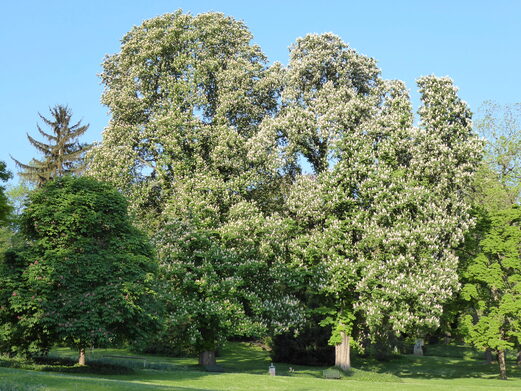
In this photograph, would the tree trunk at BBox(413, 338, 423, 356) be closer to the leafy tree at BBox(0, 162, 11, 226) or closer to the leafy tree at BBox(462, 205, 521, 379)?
the leafy tree at BBox(462, 205, 521, 379)

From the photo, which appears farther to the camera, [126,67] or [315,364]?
[315,364]

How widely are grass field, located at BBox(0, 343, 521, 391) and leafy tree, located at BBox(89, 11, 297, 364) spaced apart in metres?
3.57

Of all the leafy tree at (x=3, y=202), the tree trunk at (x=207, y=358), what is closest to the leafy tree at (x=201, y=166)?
the tree trunk at (x=207, y=358)

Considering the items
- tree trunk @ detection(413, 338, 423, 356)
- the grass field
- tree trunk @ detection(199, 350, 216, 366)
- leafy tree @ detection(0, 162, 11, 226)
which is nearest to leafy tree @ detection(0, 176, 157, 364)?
leafy tree @ detection(0, 162, 11, 226)

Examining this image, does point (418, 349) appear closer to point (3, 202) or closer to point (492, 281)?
point (492, 281)

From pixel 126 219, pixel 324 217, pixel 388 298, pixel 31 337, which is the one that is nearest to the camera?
pixel 31 337

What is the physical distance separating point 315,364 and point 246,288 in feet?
50.1

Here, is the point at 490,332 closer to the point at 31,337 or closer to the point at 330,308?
the point at 330,308

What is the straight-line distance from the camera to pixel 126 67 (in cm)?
4388

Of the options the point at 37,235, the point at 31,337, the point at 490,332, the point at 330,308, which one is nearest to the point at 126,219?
the point at 37,235

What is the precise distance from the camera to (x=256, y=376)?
31984 mm

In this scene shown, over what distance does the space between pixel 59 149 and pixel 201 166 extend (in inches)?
1288

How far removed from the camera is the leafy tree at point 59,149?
211 feet

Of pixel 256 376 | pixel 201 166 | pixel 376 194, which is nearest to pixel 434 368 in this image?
pixel 376 194
